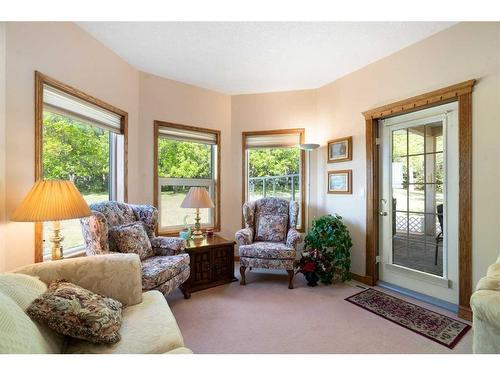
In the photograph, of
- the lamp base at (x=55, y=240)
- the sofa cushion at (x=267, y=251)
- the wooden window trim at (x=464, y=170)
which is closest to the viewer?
the lamp base at (x=55, y=240)

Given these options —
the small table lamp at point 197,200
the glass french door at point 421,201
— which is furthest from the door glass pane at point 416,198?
the small table lamp at point 197,200

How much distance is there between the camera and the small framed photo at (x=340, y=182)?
10.1 feet

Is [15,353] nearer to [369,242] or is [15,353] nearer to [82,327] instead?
[82,327]

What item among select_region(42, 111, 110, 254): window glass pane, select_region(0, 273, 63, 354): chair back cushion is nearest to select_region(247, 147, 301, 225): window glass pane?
select_region(42, 111, 110, 254): window glass pane

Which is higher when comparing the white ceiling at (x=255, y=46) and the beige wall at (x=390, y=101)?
the white ceiling at (x=255, y=46)

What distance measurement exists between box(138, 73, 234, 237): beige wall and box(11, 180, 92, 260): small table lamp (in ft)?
5.00

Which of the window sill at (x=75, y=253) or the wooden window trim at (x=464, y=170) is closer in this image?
the wooden window trim at (x=464, y=170)

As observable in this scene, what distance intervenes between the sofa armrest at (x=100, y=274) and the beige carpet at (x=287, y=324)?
0.66 m

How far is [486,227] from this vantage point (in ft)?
6.52

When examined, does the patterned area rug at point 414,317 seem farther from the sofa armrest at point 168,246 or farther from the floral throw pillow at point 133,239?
the floral throw pillow at point 133,239

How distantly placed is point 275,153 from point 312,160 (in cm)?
57

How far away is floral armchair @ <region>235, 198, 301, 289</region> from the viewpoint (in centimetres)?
280

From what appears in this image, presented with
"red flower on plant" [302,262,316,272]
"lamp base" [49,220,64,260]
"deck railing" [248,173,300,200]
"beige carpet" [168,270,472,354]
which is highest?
"deck railing" [248,173,300,200]

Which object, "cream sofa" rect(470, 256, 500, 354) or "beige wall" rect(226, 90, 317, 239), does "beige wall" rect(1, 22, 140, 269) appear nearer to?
"beige wall" rect(226, 90, 317, 239)
